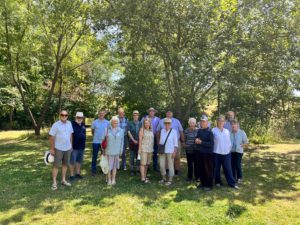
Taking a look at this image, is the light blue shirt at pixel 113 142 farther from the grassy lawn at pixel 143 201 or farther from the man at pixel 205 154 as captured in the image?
the man at pixel 205 154

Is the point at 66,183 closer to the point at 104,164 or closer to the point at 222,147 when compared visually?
the point at 104,164

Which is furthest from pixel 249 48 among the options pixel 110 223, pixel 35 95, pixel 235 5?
pixel 35 95

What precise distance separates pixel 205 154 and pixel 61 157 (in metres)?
2.92

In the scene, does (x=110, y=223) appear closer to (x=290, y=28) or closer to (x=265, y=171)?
(x=265, y=171)

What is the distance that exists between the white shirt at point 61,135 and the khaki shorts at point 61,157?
9 cm

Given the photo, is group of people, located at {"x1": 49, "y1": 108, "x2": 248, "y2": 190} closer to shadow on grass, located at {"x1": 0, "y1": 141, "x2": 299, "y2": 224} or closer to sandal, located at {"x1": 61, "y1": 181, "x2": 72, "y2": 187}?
sandal, located at {"x1": 61, "y1": 181, "x2": 72, "y2": 187}

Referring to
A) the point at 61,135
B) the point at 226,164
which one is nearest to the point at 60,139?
the point at 61,135

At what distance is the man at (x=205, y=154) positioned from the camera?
258 inches

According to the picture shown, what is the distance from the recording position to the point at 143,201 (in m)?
5.92

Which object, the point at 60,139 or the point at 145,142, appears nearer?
the point at 60,139

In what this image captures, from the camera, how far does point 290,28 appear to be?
32.0 feet

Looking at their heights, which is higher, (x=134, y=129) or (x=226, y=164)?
(x=134, y=129)

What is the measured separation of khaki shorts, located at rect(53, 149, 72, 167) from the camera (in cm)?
660

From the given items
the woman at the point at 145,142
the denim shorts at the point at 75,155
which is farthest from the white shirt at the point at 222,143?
the denim shorts at the point at 75,155
